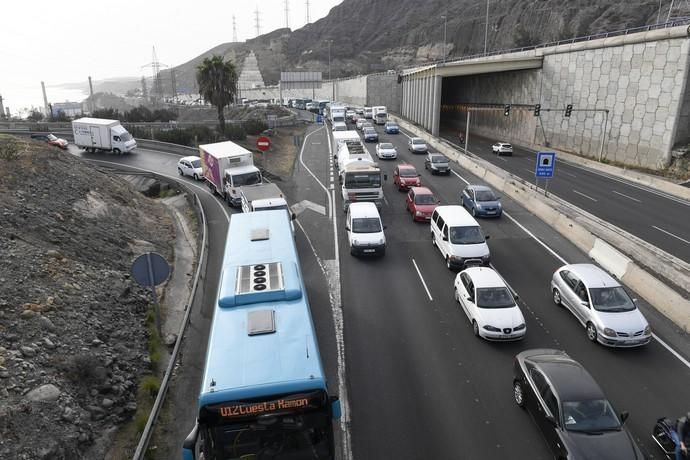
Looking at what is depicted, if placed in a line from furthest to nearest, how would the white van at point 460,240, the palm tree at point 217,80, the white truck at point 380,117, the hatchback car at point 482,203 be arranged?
the white truck at point 380,117 → the palm tree at point 217,80 → the hatchback car at point 482,203 → the white van at point 460,240

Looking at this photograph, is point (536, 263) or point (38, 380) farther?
point (536, 263)

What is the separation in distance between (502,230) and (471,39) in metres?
129

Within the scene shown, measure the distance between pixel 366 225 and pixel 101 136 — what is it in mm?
35422

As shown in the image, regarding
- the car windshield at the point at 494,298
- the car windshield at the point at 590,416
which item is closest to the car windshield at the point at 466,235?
the car windshield at the point at 494,298

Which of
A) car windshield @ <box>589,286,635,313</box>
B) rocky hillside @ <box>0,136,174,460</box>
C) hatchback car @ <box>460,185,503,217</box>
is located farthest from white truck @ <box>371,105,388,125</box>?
car windshield @ <box>589,286,635,313</box>

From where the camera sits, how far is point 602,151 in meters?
44.1

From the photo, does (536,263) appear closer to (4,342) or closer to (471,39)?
(4,342)

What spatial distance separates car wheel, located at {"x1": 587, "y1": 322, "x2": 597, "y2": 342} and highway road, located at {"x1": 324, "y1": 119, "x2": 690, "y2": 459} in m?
0.20

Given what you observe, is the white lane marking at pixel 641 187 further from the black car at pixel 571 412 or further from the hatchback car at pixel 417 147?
the black car at pixel 571 412

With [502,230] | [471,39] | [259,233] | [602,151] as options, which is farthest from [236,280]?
[471,39]

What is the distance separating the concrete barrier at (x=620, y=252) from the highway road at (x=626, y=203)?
1224 mm

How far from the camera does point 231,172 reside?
98.7 feet

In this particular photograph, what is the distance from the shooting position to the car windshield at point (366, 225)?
2245cm

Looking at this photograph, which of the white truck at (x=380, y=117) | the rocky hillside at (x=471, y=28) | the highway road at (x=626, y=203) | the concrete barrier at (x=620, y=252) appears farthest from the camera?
the rocky hillside at (x=471, y=28)
